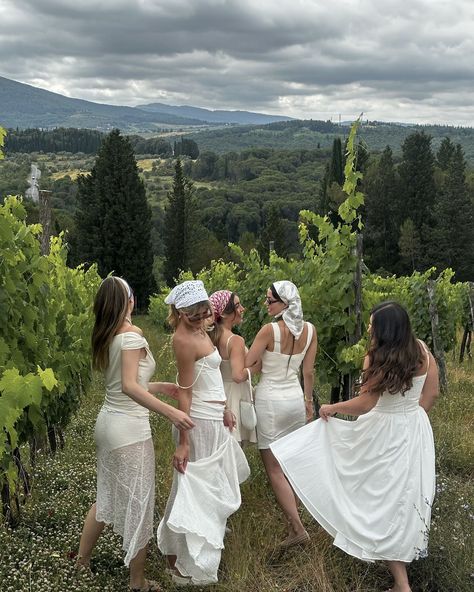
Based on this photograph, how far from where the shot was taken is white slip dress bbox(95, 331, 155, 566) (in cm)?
332

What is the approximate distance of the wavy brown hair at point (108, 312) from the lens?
10.8 feet

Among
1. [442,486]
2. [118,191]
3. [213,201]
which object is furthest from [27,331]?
[213,201]

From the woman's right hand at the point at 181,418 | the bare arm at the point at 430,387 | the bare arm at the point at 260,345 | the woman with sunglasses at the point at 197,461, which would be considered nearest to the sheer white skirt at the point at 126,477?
the woman with sunglasses at the point at 197,461

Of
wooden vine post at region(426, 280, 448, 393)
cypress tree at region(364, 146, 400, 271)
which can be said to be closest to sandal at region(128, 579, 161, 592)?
wooden vine post at region(426, 280, 448, 393)

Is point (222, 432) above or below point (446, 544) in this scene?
above

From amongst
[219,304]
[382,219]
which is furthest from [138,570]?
[382,219]

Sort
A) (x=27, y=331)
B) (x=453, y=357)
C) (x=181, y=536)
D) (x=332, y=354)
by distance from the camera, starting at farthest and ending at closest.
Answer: (x=453, y=357), (x=332, y=354), (x=27, y=331), (x=181, y=536)

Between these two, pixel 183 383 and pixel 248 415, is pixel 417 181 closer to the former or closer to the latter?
pixel 248 415

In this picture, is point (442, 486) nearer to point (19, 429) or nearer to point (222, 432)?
point (222, 432)

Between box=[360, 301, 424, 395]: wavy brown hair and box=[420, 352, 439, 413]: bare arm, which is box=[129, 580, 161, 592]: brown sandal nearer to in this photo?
box=[360, 301, 424, 395]: wavy brown hair

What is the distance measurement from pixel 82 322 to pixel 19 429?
91.6 inches

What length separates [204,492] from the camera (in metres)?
3.43

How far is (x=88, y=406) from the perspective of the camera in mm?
8250

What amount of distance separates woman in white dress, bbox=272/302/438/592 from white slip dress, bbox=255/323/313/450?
406mm
